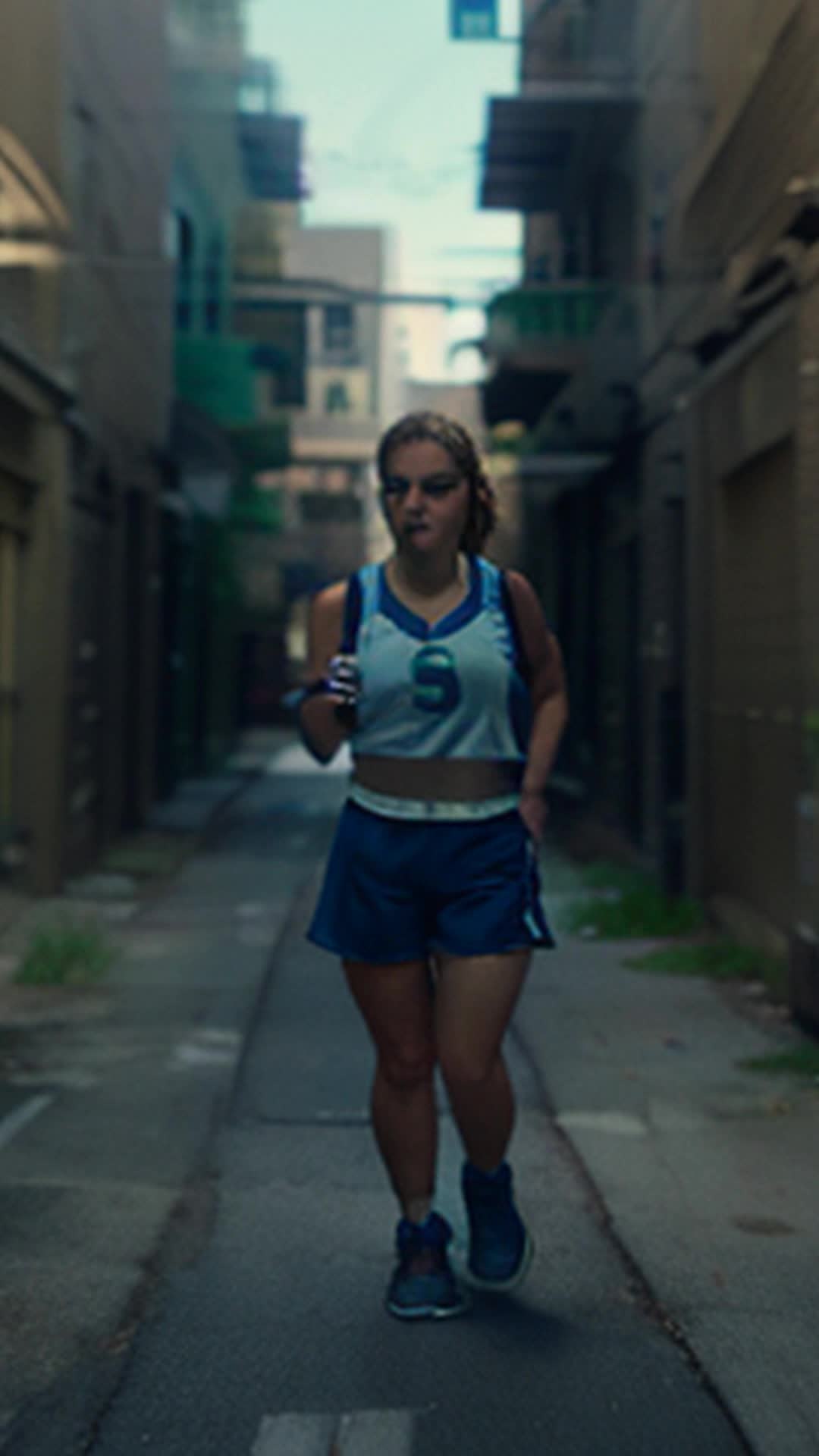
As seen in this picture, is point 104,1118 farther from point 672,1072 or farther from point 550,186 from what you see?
point 550,186

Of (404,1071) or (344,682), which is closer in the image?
(344,682)

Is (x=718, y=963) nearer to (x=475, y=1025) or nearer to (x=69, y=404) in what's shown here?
(x=475, y=1025)

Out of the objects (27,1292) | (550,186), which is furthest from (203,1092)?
(550,186)

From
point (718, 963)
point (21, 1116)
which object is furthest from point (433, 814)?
point (718, 963)

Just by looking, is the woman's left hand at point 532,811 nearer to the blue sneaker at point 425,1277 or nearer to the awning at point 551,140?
the blue sneaker at point 425,1277

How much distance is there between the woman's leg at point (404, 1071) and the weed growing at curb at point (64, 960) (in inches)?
178

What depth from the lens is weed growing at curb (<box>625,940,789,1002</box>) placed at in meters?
8.26

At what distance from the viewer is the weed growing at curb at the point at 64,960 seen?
818 cm

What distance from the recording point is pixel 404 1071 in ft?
12.6

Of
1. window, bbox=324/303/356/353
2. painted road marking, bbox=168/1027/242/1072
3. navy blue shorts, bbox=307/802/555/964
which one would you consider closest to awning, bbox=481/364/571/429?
painted road marking, bbox=168/1027/242/1072

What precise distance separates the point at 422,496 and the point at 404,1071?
119 cm

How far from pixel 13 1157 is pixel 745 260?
19.6 ft

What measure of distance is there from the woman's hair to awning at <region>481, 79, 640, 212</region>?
12200 millimetres

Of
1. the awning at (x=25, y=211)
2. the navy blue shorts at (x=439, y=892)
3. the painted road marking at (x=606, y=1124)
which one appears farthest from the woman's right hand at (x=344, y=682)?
the awning at (x=25, y=211)
